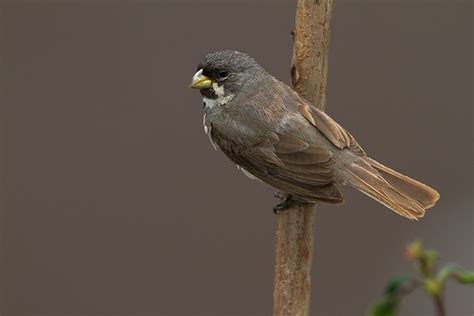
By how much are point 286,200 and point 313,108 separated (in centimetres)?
64

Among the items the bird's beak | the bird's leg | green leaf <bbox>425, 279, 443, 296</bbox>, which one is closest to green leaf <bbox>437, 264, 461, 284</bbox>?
green leaf <bbox>425, 279, 443, 296</bbox>

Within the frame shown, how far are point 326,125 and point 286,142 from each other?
0.28 meters

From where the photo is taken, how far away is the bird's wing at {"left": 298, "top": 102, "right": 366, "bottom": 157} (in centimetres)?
418

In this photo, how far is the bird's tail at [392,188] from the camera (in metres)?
4.07

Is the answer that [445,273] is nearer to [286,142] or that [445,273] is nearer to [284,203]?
[284,203]

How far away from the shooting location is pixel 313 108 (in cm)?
418

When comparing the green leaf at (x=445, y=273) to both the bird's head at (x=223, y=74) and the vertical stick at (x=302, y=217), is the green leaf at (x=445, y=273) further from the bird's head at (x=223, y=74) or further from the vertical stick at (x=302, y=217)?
the bird's head at (x=223, y=74)

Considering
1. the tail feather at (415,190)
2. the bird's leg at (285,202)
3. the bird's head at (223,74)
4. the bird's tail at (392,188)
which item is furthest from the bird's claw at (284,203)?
the bird's head at (223,74)

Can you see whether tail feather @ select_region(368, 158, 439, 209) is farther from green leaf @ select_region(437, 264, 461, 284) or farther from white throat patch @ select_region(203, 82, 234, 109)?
green leaf @ select_region(437, 264, 461, 284)

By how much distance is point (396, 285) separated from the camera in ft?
4.15

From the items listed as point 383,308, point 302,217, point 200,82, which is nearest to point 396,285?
point 383,308

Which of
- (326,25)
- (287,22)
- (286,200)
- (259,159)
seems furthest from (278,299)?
A: (287,22)

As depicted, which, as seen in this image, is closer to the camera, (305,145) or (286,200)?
(286,200)

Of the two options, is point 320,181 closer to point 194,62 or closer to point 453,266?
point 453,266
